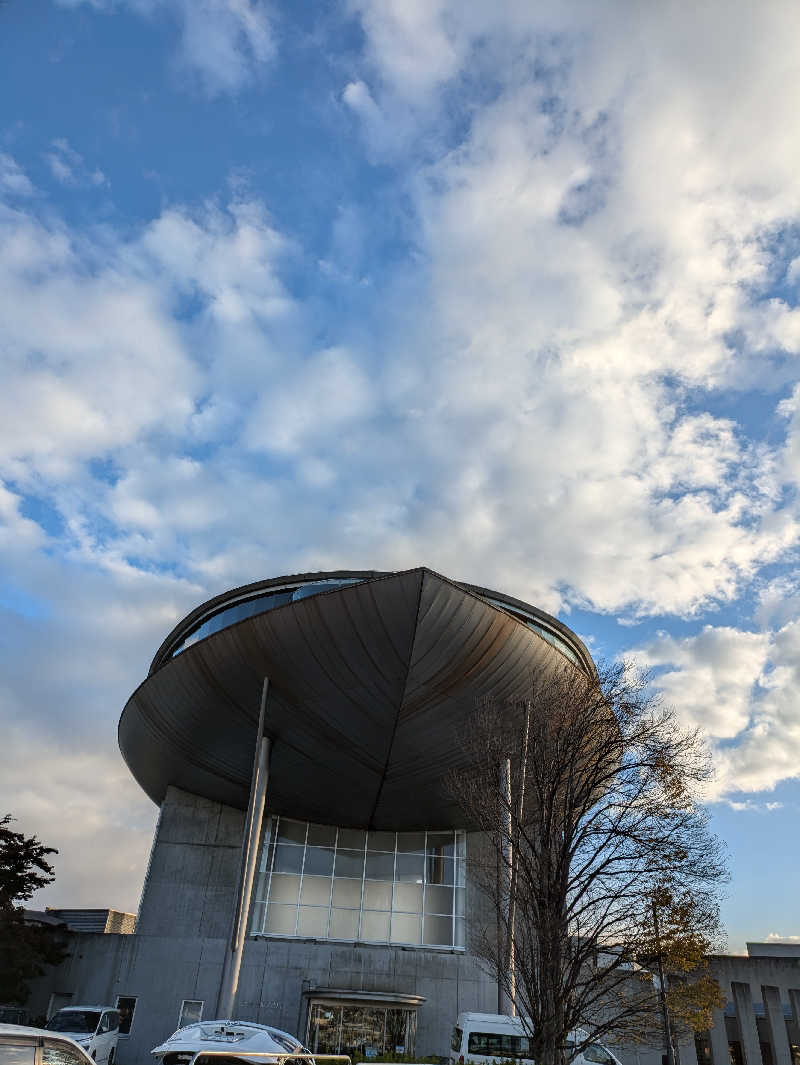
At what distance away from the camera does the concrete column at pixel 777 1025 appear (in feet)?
77.2

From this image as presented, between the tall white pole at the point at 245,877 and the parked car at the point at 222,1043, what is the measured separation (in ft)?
23.4

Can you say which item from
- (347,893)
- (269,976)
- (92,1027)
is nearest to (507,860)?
(92,1027)

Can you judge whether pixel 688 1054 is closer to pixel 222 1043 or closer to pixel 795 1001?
pixel 795 1001

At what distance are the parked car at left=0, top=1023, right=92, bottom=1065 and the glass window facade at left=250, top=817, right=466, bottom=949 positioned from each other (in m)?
26.3

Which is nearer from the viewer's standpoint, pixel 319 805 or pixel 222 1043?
pixel 222 1043

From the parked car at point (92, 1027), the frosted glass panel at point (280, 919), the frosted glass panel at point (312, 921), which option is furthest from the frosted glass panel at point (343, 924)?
the parked car at point (92, 1027)

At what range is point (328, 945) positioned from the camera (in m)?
26.8

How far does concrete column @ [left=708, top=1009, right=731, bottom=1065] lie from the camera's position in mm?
24734

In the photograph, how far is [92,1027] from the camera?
18344 mm

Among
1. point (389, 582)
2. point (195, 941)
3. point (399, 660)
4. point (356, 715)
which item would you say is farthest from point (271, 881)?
point (389, 582)

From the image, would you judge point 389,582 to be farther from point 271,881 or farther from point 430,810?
point 271,881

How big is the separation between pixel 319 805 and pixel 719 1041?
52.4 ft

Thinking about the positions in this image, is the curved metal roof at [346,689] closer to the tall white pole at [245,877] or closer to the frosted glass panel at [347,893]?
the tall white pole at [245,877]

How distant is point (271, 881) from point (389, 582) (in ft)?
58.4
